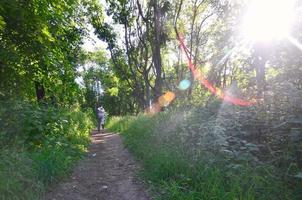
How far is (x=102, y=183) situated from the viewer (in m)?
5.74

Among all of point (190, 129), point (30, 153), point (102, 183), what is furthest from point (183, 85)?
point (30, 153)

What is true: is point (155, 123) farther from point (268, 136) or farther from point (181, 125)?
point (268, 136)

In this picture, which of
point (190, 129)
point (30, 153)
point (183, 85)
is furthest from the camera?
point (183, 85)

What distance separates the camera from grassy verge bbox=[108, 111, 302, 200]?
410 cm

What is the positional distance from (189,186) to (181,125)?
2.90 m

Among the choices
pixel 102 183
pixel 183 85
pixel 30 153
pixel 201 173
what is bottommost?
pixel 102 183

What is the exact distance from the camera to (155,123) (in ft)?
30.6

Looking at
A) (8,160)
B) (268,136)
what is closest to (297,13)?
(268,136)

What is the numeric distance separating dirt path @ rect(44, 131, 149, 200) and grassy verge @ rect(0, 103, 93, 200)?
27 cm

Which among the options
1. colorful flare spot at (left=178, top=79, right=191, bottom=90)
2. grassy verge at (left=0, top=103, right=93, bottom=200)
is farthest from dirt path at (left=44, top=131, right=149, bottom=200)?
colorful flare spot at (left=178, top=79, right=191, bottom=90)

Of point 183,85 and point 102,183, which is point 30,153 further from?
point 183,85

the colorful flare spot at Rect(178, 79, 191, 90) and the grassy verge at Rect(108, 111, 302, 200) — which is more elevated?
Result: the colorful flare spot at Rect(178, 79, 191, 90)

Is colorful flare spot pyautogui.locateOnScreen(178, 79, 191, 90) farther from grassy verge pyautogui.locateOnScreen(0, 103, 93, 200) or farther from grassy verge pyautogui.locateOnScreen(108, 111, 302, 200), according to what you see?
grassy verge pyautogui.locateOnScreen(108, 111, 302, 200)

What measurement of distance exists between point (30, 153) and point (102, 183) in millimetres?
1699
